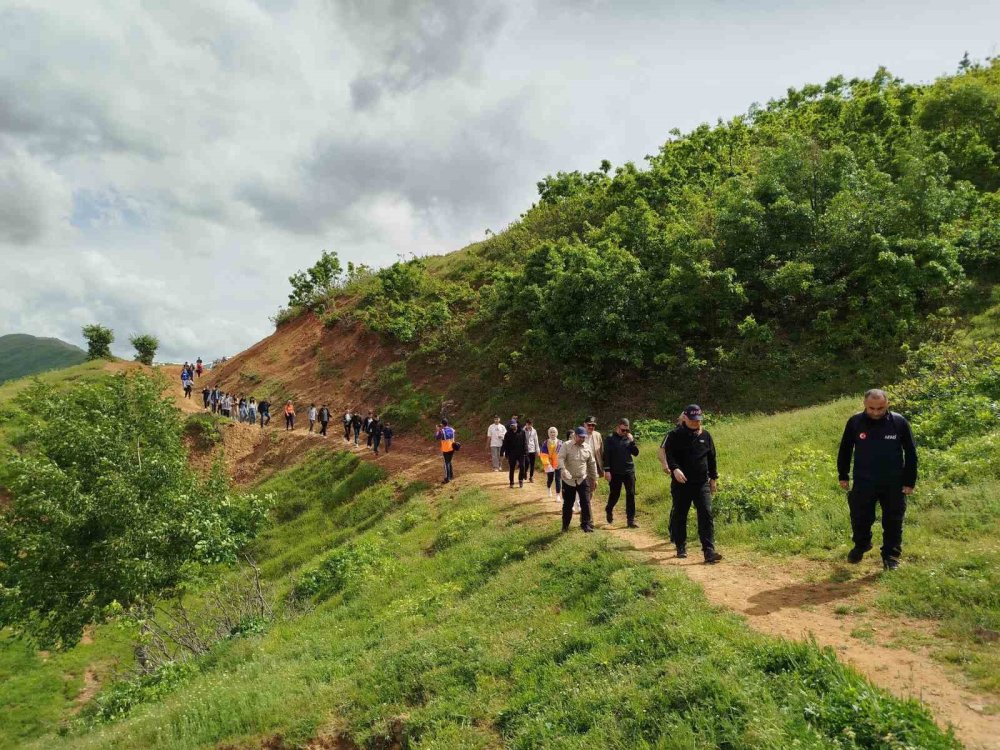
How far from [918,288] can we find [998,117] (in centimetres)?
1244

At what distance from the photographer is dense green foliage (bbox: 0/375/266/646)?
12.7m

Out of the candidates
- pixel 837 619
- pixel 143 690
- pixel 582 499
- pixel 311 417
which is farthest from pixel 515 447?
pixel 311 417


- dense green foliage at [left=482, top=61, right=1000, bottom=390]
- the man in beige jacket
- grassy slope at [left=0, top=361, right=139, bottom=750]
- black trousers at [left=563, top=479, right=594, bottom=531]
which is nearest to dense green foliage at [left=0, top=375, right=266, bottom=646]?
grassy slope at [left=0, top=361, right=139, bottom=750]

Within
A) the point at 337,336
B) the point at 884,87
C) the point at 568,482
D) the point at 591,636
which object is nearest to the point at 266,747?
the point at 591,636

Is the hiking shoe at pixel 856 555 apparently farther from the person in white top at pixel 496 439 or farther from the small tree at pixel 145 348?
the small tree at pixel 145 348

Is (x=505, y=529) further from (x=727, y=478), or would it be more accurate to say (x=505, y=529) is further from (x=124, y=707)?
(x=124, y=707)

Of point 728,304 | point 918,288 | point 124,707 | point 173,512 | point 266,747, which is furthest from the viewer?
point 728,304

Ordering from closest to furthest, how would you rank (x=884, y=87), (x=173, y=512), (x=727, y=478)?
(x=727, y=478), (x=173, y=512), (x=884, y=87)

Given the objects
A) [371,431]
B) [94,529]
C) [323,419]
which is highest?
[323,419]

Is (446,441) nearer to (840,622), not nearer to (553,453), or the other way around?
(553,453)

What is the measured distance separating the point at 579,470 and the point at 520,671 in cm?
371

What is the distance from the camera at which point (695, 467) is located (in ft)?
23.3

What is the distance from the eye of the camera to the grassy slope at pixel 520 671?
149 inches

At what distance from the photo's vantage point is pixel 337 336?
3481cm
